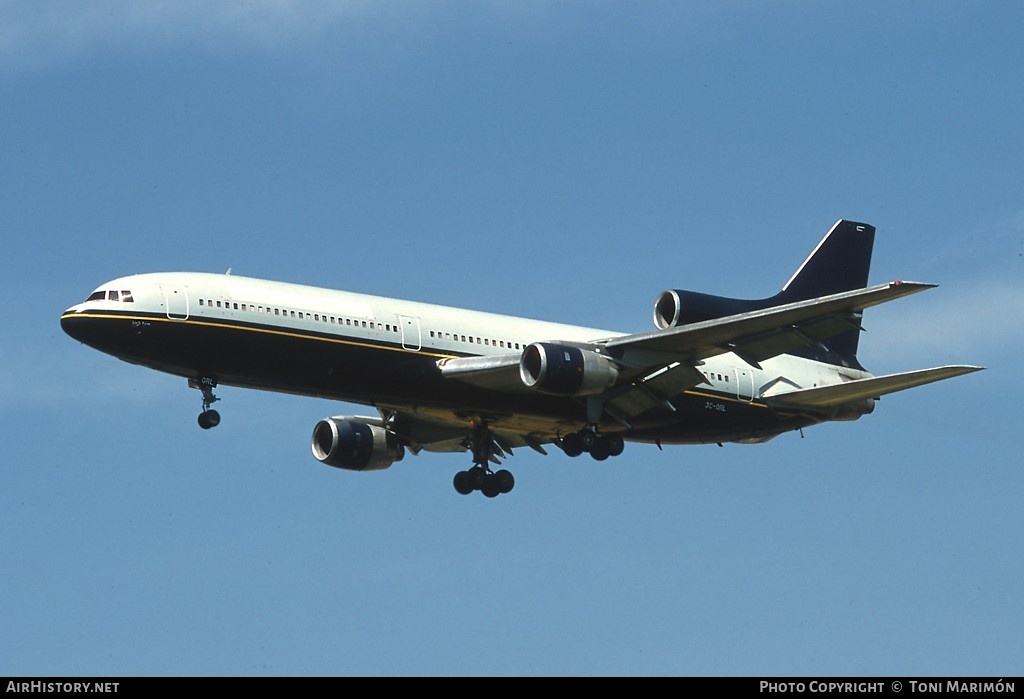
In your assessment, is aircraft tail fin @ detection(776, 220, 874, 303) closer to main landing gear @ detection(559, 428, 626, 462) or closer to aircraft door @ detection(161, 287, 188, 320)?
main landing gear @ detection(559, 428, 626, 462)

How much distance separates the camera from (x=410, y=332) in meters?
49.8

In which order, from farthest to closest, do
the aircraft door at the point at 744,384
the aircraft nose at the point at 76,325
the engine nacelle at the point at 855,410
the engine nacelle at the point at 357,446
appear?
the engine nacelle at the point at 855,410
the engine nacelle at the point at 357,446
the aircraft door at the point at 744,384
the aircraft nose at the point at 76,325

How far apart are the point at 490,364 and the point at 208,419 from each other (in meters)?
8.75

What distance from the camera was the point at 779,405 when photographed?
185 feet

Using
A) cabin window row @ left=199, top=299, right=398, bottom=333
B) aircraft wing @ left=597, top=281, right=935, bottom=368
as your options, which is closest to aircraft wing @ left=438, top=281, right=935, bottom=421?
aircraft wing @ left=597, top=281, right=935, bottom=368

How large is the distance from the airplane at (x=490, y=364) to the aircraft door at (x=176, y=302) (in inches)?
1.6

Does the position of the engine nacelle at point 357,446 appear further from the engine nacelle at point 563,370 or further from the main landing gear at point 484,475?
the engine nacelle at point 563,370

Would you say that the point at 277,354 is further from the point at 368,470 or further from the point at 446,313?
the point at 368,470

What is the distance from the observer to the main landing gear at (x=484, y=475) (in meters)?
54.3

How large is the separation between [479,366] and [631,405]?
606 centimetres

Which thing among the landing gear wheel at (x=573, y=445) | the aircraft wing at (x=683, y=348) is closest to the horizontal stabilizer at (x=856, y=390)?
the aircraft wing at (x=683, y=348)

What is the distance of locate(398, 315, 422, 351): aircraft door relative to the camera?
49.6m

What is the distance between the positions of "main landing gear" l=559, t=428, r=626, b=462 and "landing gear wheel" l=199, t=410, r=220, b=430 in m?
12.1
